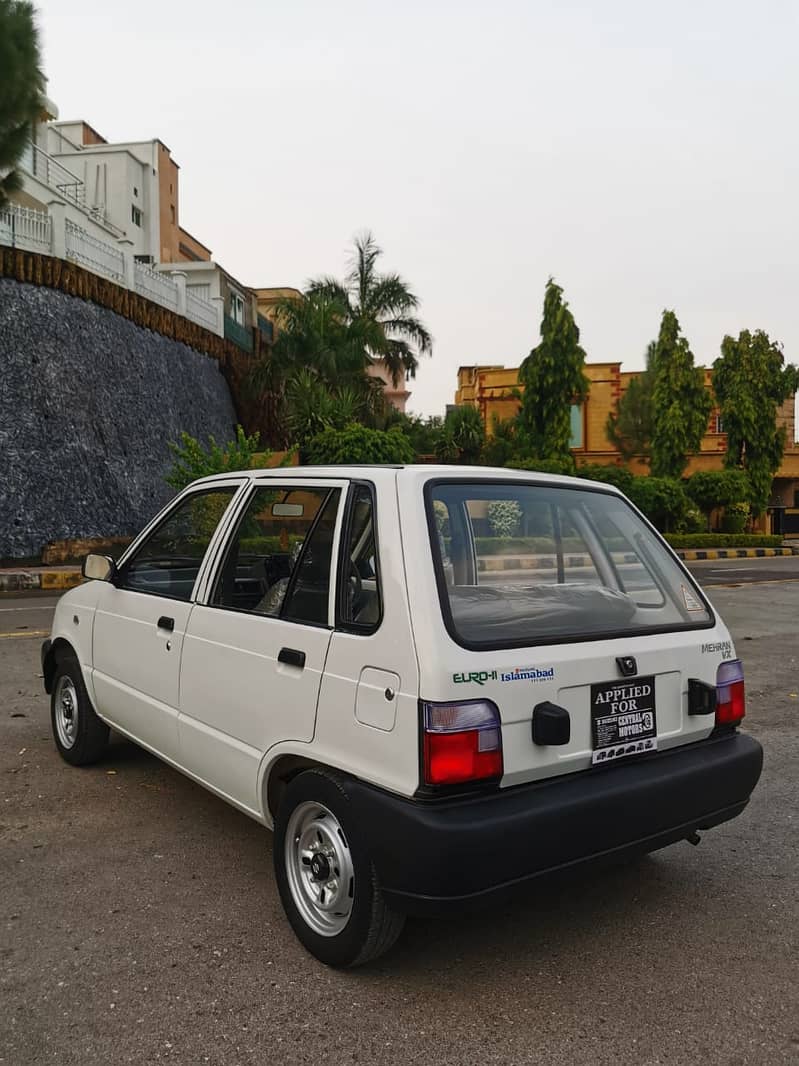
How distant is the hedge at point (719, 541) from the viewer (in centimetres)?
2738

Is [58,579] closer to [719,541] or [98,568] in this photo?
[98,568]

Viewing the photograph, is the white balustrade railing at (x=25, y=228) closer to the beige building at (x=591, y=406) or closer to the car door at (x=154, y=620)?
the car door at (x=154, y=620)

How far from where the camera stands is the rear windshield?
9.37ft

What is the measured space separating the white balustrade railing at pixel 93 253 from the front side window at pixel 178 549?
63.2 ft

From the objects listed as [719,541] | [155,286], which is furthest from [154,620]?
[719,541]

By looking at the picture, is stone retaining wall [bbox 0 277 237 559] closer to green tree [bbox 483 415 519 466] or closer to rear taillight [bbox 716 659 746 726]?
green tree [bbox 483 415 519 466]

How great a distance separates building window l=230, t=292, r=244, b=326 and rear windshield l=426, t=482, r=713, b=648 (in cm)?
3541

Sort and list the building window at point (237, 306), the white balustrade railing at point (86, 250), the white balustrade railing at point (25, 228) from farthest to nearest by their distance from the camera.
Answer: the building window at point (237, 306) → the white balustrade railing at point (86, 250) → the white balustrade railing at point (25, 228)

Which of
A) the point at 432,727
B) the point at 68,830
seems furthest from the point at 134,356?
the point at 432,727

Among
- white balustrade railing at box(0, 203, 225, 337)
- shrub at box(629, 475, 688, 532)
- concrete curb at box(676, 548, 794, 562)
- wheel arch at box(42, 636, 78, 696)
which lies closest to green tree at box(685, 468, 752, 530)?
shrub at box(629, 475, 688, 532)

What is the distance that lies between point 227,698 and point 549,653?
1.22 m

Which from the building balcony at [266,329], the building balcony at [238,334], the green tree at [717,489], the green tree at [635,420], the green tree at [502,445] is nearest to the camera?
the green tree at [717,489]

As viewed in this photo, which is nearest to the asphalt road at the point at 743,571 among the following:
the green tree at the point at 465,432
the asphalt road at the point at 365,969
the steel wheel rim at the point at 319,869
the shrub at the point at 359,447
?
Answer: the shrub at the point at 359,447

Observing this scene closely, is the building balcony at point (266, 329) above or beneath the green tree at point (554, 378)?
above
